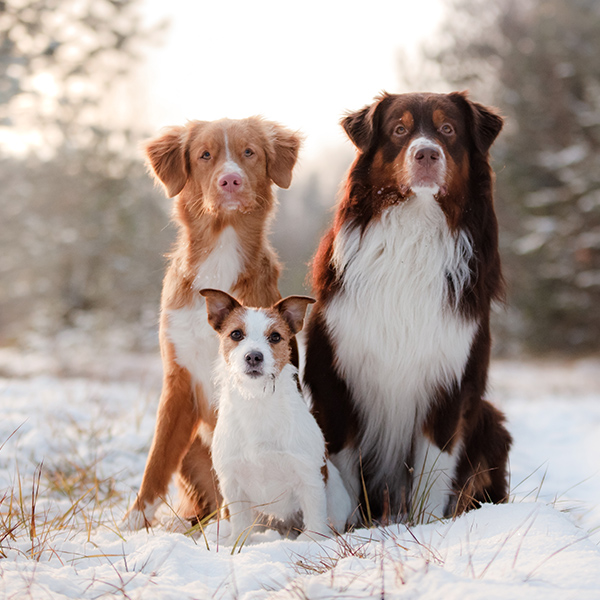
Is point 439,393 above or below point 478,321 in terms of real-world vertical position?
below

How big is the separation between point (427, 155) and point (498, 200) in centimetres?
1632

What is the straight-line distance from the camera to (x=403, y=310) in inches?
139

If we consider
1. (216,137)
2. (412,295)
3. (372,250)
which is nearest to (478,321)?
(412,295)

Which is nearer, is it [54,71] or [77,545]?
[77,545]

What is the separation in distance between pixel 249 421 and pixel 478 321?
147 cm

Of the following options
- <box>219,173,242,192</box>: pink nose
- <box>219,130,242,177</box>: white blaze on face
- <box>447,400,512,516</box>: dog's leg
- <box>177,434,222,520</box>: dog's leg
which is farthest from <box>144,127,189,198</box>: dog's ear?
<box>447,400,512,516</box>: dog's leg

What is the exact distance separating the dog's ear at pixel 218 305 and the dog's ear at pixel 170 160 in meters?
0.84

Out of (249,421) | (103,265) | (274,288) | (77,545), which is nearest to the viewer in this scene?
(77,545)

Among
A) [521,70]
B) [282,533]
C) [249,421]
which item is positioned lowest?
[282,533]

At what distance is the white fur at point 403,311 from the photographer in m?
3.50

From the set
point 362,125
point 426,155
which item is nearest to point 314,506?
point 426,155

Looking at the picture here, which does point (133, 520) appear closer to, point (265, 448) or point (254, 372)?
point (265, 448)

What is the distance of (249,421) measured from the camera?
3145 mm

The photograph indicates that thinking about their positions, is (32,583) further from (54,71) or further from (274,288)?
(54,71)
